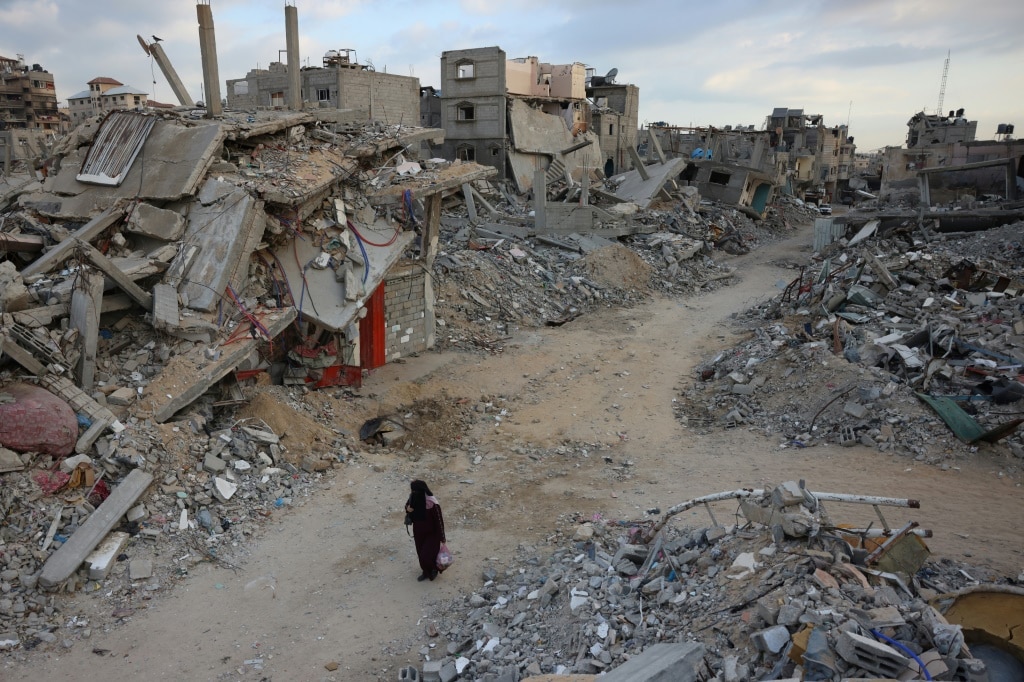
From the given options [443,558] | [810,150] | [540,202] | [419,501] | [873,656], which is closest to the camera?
[873,656]

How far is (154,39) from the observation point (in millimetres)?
12586

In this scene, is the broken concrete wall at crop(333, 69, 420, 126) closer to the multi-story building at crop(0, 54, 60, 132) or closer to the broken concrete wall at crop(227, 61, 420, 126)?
the broken concrete wall at crop(227, 61, 420, 126)

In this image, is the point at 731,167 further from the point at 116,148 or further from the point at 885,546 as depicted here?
the point at 885,546

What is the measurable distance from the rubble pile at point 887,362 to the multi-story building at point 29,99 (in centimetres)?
6055

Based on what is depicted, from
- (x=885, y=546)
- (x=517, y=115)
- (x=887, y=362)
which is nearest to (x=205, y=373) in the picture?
(x=885, y=546)

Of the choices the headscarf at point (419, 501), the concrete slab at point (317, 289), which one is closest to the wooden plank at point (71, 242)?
the concrete slab at point (317, 289)

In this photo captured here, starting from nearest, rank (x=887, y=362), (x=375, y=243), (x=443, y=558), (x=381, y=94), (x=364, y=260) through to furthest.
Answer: (x=443, y=558) < (x=887, y=362) < (x=364, y=260) < (x=375, y=243) < (x=381, y=94)

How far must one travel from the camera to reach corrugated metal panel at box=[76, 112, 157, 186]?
11.0m

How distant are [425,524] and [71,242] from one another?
6580 millimetres

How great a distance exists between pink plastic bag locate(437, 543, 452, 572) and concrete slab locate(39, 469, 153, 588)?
336 cm

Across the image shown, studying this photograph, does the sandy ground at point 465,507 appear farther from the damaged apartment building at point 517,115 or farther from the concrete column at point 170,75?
the damaged apartment building at point 517,115

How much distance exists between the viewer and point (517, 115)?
31.6 metres

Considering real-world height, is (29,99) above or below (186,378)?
above

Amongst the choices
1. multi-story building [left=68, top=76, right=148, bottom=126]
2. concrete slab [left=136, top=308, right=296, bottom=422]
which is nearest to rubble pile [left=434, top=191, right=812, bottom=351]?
concrete slab [left=136, top=308, right=296, bottom=422]
